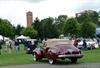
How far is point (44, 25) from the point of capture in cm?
12088

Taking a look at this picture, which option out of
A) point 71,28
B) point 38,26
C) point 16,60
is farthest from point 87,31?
point 16,60

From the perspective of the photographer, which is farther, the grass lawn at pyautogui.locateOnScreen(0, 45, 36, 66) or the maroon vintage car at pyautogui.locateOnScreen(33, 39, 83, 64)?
the grass lawn at pyautogui.locateOnScreen(0, 45, 36, 66)

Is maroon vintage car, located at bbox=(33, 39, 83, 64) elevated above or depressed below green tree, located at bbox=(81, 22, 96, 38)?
above

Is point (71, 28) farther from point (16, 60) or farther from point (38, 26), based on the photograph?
point (16, 60)

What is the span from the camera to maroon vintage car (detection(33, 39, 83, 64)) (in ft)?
81.8

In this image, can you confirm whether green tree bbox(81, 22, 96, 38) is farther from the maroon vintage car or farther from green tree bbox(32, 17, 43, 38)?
the maroon vintage car

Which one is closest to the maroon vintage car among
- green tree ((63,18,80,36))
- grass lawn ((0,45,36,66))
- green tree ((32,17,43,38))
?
grass lawn ((0,45,36,66))

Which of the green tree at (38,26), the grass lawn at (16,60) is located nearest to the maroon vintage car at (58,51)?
the grass lawn at (16,60)

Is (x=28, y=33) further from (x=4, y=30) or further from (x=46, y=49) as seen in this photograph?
(x=46, y=49)

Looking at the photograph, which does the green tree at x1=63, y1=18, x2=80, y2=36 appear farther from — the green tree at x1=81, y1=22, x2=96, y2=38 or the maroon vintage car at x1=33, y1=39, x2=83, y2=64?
the maroon vintage car at x1=33, y1=39, x2=83, y2=64

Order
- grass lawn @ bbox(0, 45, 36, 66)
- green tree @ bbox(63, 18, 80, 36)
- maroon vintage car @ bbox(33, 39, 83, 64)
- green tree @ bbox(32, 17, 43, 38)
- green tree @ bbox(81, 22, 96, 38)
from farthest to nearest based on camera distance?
green tree @ bbox(32, 17, 43, 38)
green tree @ bbox(63, 18, 80, 36)
green tree @ bbox(81, 22, 96, 38)
grass lawn @ bbox(0, 45, 36, 66)
maroon vintage car @ bbox(33, 39, 83, 64)

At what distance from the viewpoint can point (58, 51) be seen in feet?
82.6

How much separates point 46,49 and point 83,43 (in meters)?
22.4

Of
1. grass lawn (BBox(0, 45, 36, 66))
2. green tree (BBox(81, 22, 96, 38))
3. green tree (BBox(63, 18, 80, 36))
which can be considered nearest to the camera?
grass lawn (BBox(0, 45, 36, 66))
